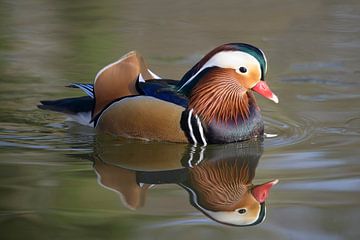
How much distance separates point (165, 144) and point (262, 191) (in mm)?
985

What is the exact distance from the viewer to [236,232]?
4.11 metres

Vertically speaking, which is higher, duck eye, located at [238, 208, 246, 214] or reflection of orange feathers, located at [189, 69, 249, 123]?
reflection of orange feathers, located at [189, 69, 249, 123]

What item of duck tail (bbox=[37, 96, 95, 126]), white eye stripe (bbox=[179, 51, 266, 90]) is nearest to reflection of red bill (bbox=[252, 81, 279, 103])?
white eye stripe (bbox=[179, 51, 266, 90])

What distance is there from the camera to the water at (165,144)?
14.0ft

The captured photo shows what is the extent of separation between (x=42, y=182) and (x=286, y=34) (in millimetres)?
4337

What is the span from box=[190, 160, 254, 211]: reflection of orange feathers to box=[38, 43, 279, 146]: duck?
1.05ft

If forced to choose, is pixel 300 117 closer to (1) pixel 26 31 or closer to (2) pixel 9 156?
(2) pixel 9 156

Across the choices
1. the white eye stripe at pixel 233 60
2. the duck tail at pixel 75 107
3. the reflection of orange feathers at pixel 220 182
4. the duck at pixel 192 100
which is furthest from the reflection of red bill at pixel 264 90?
the duck tail at pixel 75 107

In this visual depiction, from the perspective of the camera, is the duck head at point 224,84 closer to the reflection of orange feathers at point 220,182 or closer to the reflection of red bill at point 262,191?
the reflection of orange feathers at point 220,182

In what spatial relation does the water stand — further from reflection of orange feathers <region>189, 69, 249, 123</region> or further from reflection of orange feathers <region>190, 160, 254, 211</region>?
reflection of orange feathers <region>189, 69, 249, 123</region>

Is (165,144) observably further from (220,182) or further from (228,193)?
(228,193)

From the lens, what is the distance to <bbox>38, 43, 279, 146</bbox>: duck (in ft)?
18.1

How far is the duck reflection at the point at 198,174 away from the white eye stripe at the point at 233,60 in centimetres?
45

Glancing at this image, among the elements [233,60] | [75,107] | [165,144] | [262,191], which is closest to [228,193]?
[262,191]
